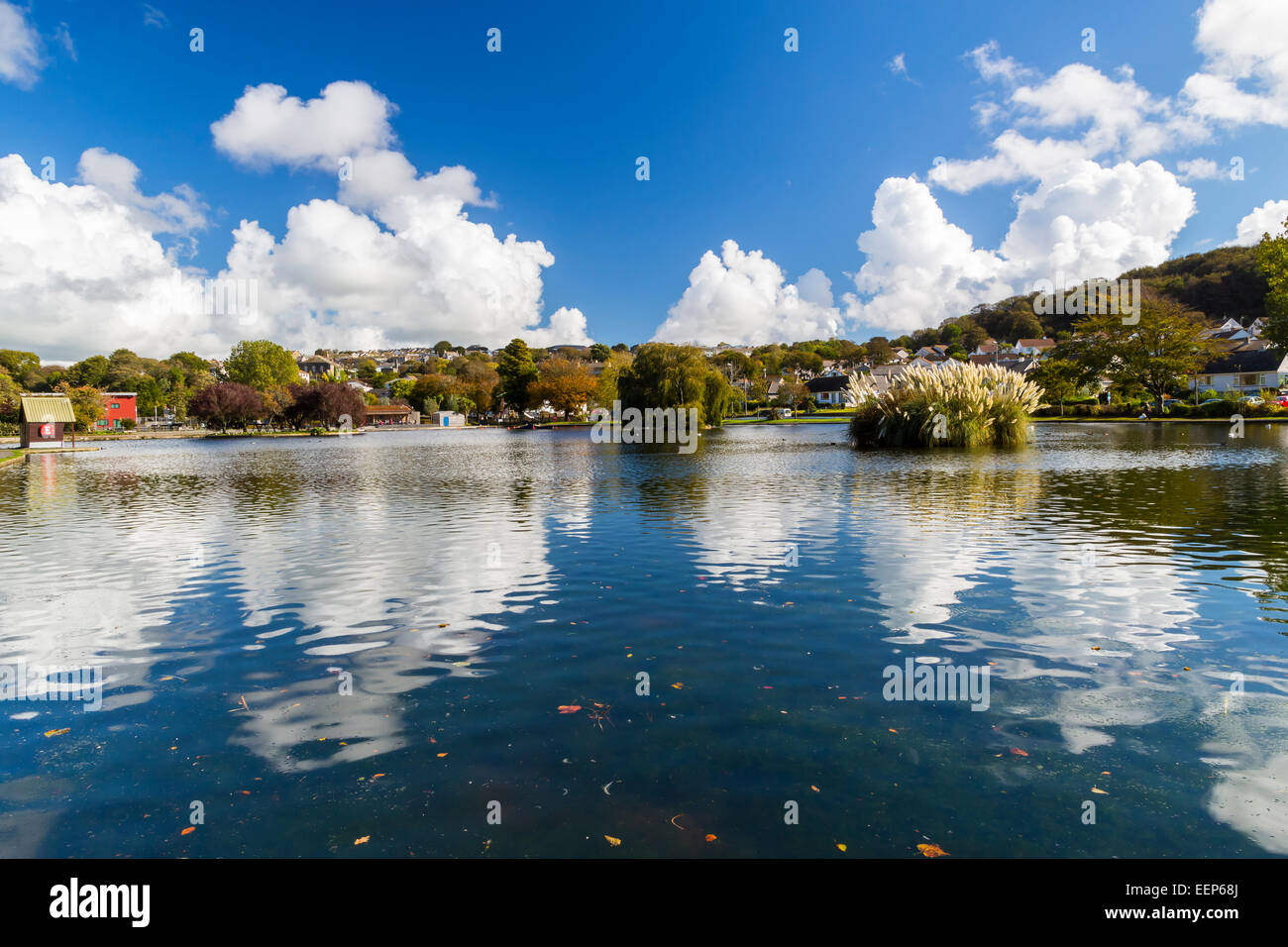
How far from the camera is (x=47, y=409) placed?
61.7 metres

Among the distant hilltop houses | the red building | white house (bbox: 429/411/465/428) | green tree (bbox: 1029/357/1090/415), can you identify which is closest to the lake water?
green tree (bbox: 1029/357/1090/415)

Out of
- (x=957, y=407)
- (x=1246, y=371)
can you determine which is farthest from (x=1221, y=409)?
(x=957, y=407)

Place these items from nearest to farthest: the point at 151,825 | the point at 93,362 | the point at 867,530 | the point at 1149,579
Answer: the point at 151,825 < the point at 1149,579 < the point at 867,530 < the point at 93,362

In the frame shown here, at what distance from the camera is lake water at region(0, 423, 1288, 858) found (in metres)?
4.27

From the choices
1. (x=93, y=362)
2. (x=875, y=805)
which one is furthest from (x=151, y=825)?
(x=93, y=362)

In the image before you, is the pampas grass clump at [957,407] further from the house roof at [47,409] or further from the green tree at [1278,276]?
the house roof at [47,409]

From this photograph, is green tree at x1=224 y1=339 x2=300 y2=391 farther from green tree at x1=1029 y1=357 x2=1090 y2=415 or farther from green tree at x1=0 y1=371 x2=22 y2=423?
green tree at x1=1029 y1=357 x2=1090 y2=415

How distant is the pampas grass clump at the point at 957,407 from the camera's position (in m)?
35.8

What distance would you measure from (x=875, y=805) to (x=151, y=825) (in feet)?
14.6

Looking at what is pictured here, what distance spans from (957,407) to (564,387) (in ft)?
281

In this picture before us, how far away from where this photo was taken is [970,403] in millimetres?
35688
